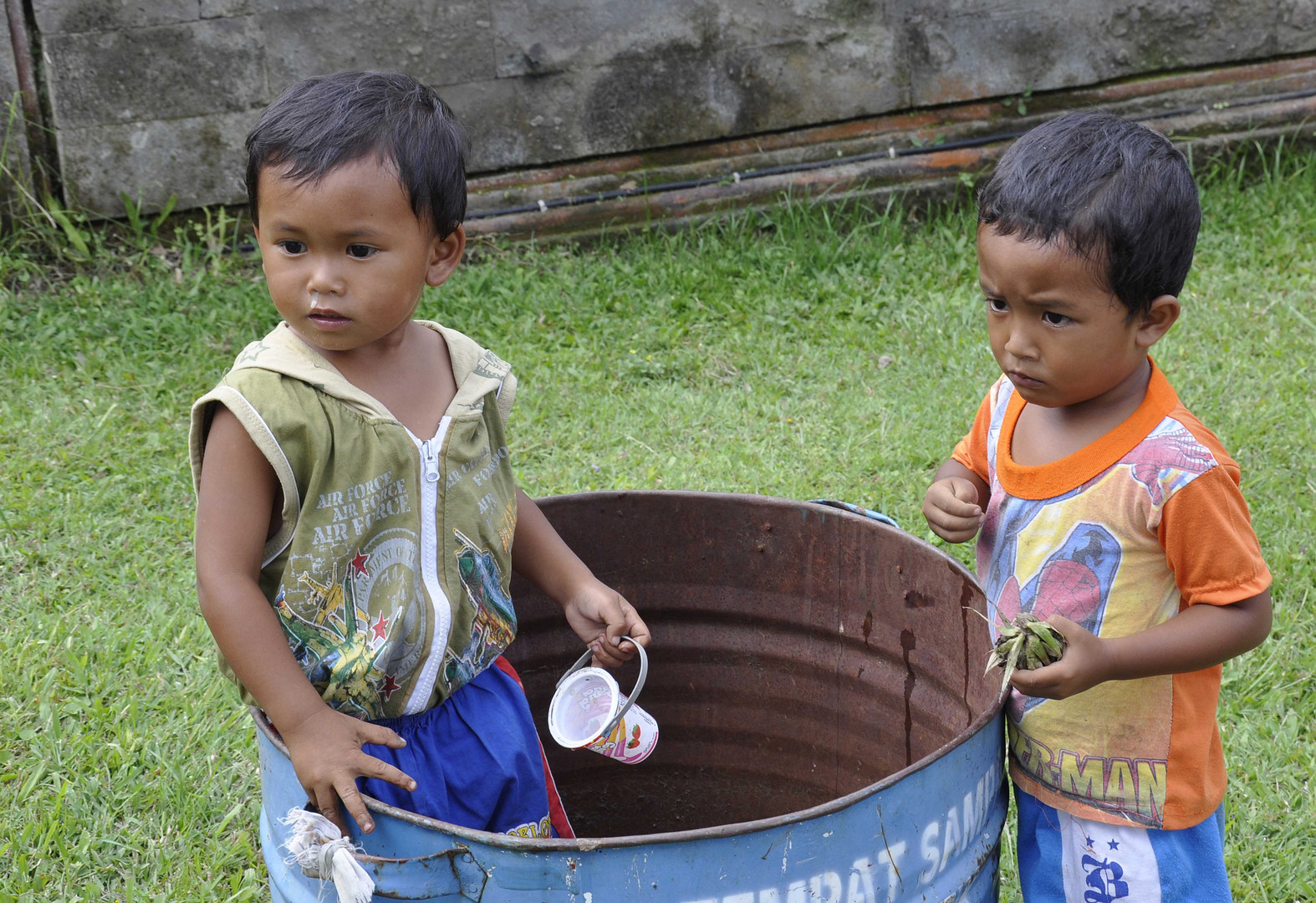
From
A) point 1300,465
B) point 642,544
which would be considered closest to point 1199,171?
point 1300,465

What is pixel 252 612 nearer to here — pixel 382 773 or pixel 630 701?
pixel 382 773

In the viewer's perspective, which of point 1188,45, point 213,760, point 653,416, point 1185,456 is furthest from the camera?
point 1188,45

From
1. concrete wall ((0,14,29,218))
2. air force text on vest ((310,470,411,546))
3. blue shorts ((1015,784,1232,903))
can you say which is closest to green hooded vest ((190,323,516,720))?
air force text on vest ((310,470,411,546))

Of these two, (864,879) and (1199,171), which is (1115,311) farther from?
(1199,171)

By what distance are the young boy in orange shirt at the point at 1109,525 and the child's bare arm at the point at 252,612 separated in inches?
31.4

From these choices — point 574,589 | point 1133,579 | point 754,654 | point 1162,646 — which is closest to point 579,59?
point 754,654

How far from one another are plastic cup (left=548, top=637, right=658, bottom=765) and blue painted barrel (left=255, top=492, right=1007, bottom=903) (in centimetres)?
21

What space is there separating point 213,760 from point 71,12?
9.07 feet

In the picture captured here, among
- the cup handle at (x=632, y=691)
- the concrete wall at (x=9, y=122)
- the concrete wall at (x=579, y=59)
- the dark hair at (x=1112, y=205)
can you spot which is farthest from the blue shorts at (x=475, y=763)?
the concrete wall at (x=9, y=122)

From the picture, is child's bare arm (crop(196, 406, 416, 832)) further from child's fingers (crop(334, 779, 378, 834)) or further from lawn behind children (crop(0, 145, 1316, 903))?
lawn behind children (crop(0, 145, 1316, 903))

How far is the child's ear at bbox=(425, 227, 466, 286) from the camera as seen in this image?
1.70m

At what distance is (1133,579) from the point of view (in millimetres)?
1603

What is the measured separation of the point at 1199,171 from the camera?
4836mm

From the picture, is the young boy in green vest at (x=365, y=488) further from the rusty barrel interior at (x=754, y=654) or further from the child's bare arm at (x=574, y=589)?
the rusty barrel interior at (x=754, y=654)
